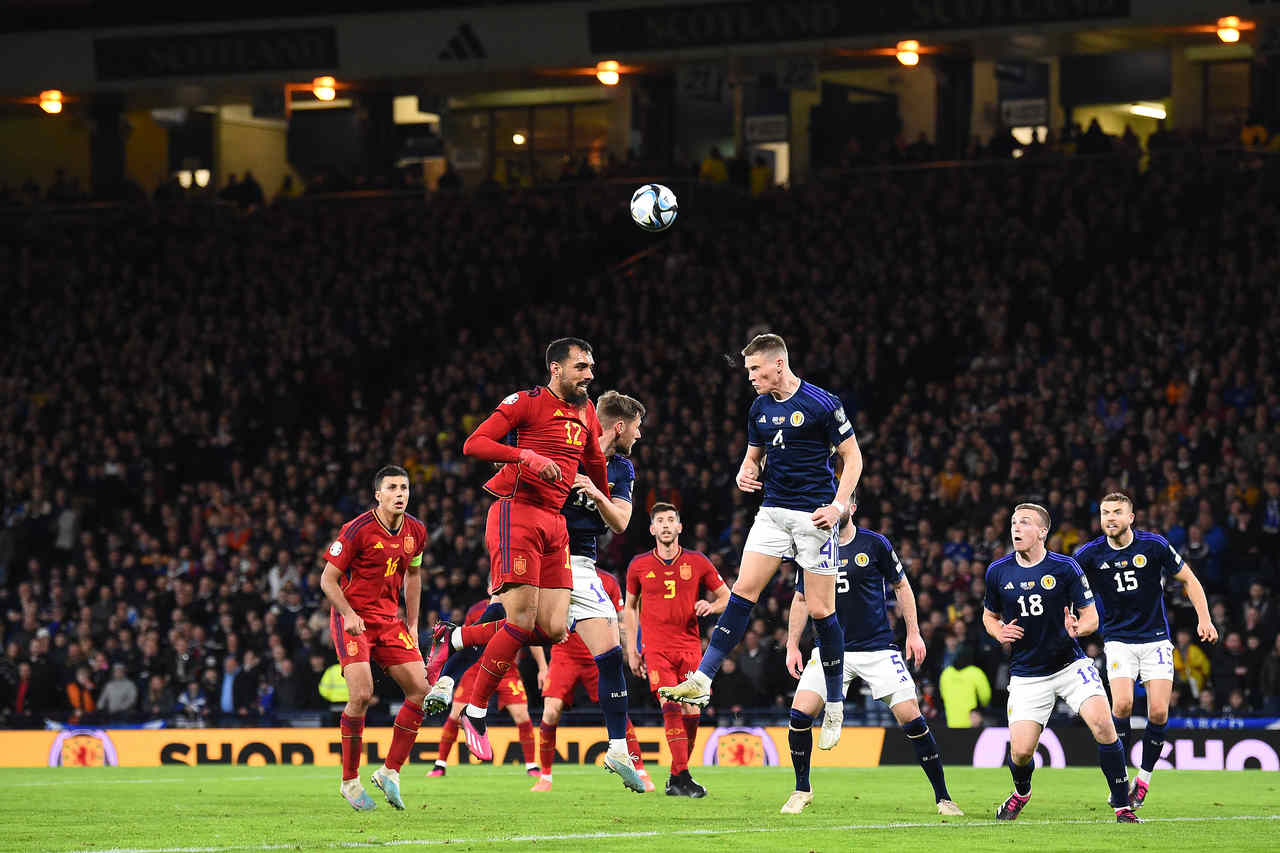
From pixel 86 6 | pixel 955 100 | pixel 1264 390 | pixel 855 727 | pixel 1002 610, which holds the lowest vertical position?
pixel 855 727

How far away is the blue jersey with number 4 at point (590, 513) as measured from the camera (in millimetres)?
13661

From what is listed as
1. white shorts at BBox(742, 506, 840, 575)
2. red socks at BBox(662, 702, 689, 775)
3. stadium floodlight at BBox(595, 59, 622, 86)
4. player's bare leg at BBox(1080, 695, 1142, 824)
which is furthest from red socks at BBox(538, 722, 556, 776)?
stadium floodlight at BBox(595, 59, 622, 86)

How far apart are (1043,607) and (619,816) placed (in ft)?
10.4

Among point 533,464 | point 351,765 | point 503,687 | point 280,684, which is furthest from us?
point 280,684

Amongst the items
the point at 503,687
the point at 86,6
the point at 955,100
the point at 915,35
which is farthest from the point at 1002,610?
the point at 86,6

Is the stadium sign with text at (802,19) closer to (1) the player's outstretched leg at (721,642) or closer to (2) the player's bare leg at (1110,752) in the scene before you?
(2) the player's bare leg at (1110,752)

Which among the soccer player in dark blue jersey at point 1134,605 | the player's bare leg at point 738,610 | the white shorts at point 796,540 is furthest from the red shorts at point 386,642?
the soccer player in dark blue jersey at point 1134,605

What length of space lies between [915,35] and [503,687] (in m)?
20.5

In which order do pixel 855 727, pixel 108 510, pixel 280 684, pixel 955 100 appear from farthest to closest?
pixel 955 100, pixel 108 510, pixel 280 684, pixel 855 727

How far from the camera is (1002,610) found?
12500mm

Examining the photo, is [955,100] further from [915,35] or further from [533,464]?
[533,464]

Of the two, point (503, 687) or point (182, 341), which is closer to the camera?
point (503, 687)

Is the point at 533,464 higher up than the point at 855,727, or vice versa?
the point at 533,464

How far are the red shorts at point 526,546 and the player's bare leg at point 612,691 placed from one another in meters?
1.32
